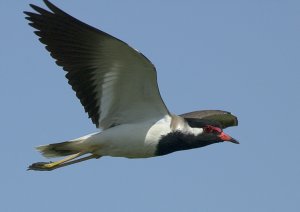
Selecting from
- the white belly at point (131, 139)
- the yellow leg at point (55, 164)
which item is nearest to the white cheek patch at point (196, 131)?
the white belly at point (131, 139)

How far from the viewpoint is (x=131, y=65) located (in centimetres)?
1419

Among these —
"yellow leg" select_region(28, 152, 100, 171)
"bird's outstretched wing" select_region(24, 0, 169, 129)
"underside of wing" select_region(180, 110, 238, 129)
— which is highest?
"bird's outstretched wing" select_region(24, 0, 169, 129)

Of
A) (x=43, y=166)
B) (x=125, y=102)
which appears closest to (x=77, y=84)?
(x=125, y=102)

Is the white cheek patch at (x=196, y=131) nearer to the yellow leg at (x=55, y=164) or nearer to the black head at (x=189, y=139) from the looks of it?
the black head at (x=189, y=139)

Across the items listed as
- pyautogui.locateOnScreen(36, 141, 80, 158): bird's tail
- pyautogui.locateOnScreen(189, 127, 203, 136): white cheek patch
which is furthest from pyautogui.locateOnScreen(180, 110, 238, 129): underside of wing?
pyautogui.locateOnScreen(36, 141, 80, 158): bird's tail

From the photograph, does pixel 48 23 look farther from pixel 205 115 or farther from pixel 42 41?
pixel 205 115

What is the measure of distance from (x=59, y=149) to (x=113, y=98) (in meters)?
1.16

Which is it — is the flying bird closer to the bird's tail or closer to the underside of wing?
the bird's tail

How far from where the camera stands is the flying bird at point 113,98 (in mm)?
14156

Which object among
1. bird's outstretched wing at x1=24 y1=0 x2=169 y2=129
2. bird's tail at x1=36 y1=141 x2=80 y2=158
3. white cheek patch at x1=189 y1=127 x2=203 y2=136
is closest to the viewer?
bird's outstretched wing at x1=24 y1=0 x2=169 y2=129

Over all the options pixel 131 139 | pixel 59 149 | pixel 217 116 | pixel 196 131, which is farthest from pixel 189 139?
pixel 217 116

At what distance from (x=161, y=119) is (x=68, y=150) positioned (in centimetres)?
153

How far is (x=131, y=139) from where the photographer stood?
1459 cm

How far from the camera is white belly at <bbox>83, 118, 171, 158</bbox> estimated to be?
47.8 feet
